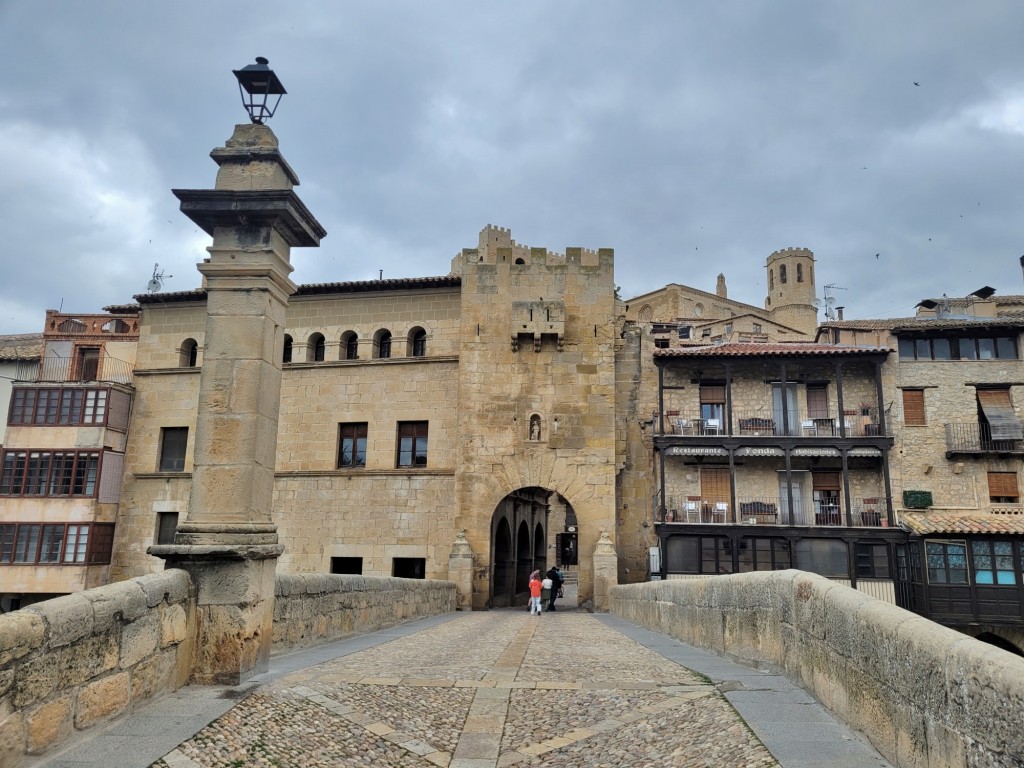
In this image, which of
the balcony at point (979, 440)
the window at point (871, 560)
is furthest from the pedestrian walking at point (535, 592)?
the balcony at point (979, 440)

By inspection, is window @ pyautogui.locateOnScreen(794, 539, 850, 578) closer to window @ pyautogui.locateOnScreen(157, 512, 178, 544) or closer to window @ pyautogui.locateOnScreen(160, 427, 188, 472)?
window @ pyautogui.locateOnScreen(157, 512, 178, 544)

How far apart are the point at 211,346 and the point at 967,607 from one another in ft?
84.5

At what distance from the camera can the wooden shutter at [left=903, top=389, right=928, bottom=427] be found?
2897 centimetres

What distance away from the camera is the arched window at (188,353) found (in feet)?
92.6

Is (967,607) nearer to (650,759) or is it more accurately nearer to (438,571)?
(438,571)

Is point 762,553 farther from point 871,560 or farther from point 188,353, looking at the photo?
point 188,353

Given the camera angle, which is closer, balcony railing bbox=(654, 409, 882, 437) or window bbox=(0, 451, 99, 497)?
window bbox=(0, 451, 99, 497)

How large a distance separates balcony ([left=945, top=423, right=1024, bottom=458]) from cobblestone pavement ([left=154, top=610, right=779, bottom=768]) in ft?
83.6

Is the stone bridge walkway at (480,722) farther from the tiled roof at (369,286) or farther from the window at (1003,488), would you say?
the window at (1003,488)

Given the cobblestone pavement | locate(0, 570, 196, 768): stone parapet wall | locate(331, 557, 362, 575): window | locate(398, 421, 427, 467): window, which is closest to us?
locate(0, 570, 196, 768): stone parapet wall

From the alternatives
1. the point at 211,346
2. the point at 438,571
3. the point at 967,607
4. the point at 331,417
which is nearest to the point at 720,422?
the point at 967,607

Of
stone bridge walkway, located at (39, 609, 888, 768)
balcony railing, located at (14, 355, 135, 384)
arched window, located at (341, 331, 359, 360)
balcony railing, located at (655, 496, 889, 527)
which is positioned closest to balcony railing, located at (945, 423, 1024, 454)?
balcony railing, located at (655, 496, 889, 527)

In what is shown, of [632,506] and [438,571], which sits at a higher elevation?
[632,506]

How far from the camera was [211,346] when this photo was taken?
6.36 meters
